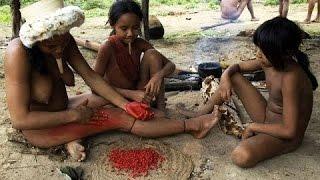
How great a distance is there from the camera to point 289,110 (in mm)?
2834

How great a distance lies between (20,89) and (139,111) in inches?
35.5

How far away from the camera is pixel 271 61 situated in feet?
9.46

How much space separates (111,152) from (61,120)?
1.54 ft

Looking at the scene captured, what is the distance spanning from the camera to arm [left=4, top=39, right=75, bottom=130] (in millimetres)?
2758

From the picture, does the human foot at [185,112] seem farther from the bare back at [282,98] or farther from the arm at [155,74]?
the bare back at [282,98]

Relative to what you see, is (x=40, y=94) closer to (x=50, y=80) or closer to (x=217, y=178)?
(x=50, y=80)

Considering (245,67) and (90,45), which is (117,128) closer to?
(245,67)

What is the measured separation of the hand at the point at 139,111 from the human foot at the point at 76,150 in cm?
46

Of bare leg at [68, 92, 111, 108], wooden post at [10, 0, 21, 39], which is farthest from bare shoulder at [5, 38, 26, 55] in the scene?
wooden post at [10, 0, 21, 39]

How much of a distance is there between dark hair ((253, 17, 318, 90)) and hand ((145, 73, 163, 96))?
884 millimetres

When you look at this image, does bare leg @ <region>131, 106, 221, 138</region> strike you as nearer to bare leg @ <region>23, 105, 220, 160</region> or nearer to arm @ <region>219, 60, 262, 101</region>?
bare leg @ <region>23, 105, 220, 160</region>

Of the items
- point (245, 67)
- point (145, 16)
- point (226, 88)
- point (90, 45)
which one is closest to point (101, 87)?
point (226, 88)

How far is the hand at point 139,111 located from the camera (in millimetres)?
3193

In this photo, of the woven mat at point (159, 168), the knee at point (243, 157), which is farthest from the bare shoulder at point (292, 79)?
the woven mat at point (159, 168)
